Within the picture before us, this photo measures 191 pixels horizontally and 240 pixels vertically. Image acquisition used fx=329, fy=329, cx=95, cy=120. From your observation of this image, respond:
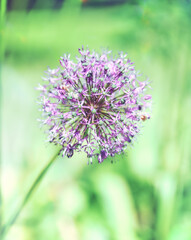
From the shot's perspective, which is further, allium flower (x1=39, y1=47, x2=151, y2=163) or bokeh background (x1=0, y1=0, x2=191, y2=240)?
bokeh background (x1=0, y1=0, x2=191, y2=240)

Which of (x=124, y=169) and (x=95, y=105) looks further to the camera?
(x=124, y=169)

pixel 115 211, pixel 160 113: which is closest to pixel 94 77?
pixel 115 211

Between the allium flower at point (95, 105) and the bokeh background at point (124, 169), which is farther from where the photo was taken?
the bokeh background at point (124, 169)

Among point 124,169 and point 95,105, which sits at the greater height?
point 95,105
